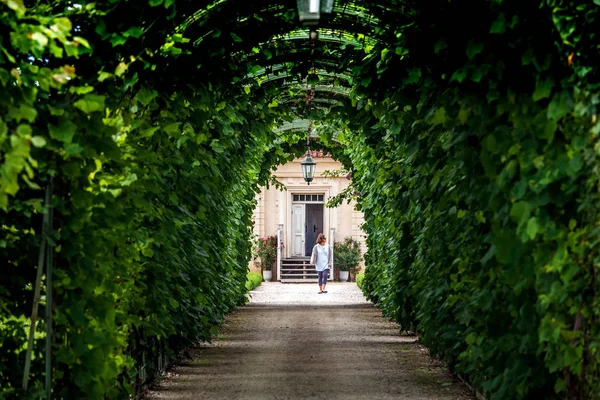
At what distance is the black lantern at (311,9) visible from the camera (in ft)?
22.9

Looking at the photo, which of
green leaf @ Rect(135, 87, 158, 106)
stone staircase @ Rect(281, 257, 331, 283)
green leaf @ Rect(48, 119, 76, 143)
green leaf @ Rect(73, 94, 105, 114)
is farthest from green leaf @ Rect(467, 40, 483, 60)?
stone staircase @ Rect(281, 257, 331, 283)

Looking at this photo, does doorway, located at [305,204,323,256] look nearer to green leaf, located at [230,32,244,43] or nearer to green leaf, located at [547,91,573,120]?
green leaf, located at [230,32,244,43]

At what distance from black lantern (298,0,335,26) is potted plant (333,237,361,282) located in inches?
1020

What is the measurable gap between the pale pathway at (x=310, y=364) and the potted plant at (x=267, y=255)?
14863mm

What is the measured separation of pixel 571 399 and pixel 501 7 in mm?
2128

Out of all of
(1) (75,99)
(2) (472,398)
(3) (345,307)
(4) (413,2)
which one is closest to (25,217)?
(1) (75,99)

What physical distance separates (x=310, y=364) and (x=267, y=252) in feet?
71.8

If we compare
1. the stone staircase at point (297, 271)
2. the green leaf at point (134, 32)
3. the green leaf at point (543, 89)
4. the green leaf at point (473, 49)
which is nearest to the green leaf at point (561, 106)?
the green leaf at point (543, 89)

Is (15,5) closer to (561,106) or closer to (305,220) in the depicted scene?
(561,106)

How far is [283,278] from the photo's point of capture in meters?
32.7

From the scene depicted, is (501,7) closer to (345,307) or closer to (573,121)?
(573,121)

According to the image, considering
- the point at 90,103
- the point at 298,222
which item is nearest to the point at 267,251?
the point at 298,222

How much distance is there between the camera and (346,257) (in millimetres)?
32844

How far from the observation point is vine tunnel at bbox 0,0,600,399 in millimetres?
5094
